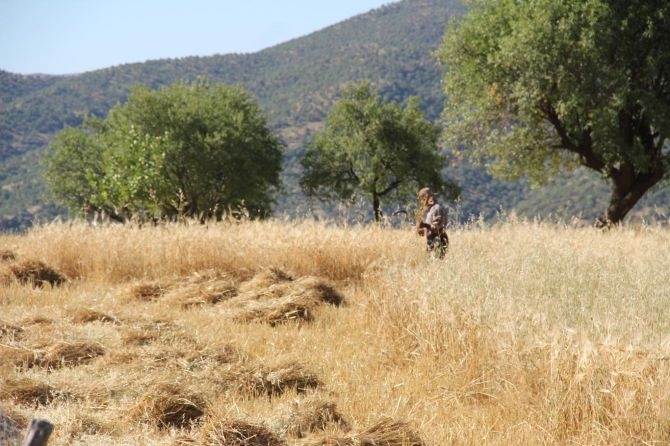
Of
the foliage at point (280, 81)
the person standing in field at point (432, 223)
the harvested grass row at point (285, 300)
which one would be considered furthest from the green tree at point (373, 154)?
the foliage at point (280, 81)

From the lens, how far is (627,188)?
20719 millimetres

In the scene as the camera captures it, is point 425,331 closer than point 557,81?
Yes

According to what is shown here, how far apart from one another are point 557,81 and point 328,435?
16070 mm

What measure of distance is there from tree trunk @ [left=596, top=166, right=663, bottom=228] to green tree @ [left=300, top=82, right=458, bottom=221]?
21594 mm

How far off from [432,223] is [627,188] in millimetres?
12736

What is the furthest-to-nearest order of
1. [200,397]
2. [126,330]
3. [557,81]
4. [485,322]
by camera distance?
[557,81]
[126,330]
[485,322]
[200,397]

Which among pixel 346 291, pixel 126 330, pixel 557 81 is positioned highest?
pixel 557 81

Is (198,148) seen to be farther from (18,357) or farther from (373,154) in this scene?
(18,357)

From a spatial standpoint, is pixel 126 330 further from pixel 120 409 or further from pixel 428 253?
pixel 428 253

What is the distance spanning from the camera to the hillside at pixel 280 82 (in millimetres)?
144000

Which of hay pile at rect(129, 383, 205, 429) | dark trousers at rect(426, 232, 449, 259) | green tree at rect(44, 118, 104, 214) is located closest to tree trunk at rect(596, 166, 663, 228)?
dark trousers at rect(426, 232, 449, 259)

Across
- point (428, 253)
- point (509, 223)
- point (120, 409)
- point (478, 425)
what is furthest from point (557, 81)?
point (120, 409)

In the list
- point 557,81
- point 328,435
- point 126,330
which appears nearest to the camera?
point 328,435

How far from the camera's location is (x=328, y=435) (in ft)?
14.7
